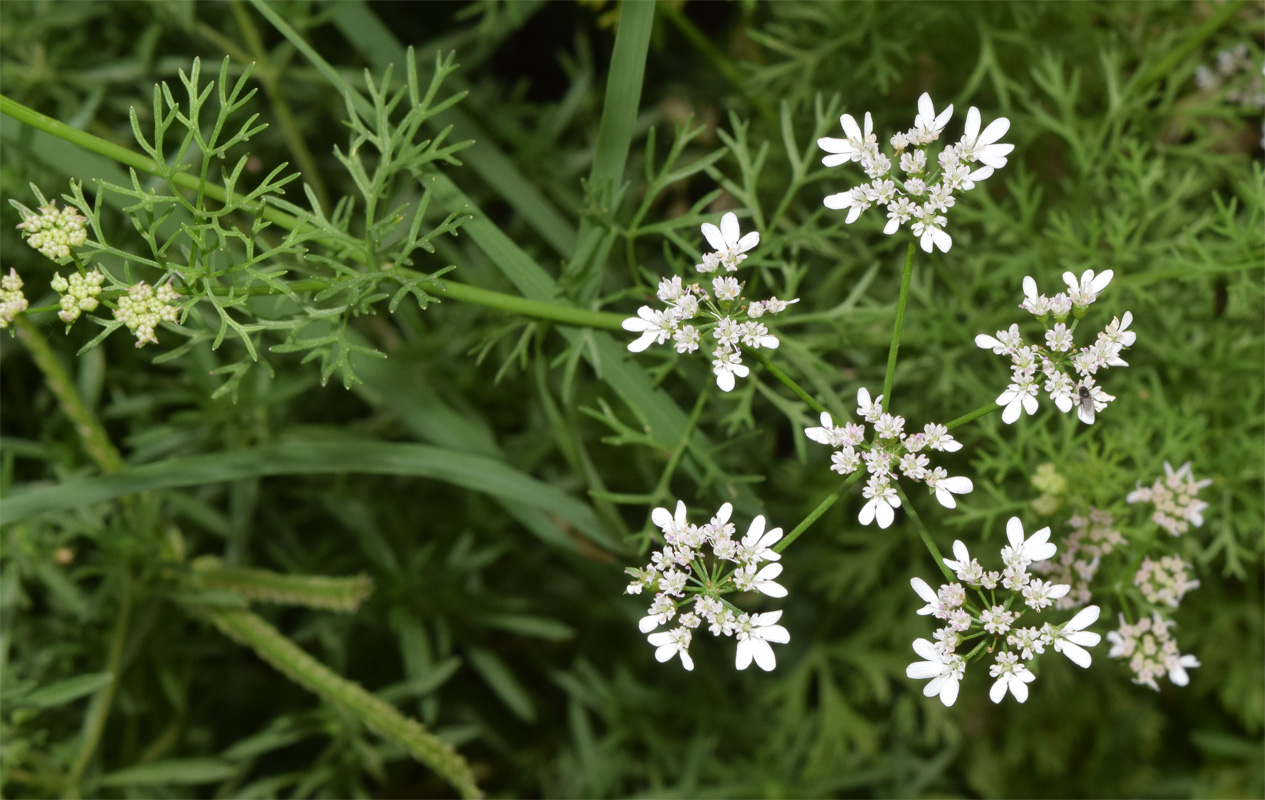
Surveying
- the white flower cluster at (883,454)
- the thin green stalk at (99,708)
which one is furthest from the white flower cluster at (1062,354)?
the thin green stalk at (99,708)

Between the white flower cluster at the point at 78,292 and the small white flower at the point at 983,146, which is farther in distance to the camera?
the small white flower at the point at 983,146

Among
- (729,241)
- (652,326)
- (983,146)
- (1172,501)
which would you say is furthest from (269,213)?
(1172,501)

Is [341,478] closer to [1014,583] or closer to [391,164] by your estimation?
[391,164]

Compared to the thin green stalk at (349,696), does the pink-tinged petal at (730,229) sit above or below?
above

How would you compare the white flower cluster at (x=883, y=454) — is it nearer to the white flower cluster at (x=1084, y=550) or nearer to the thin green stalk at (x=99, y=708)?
the white flower cluster at (x=1084, y=550)

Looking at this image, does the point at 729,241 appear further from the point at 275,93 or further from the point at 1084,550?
the point at 275,93

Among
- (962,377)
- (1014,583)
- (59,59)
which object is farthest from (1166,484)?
(59,59)
